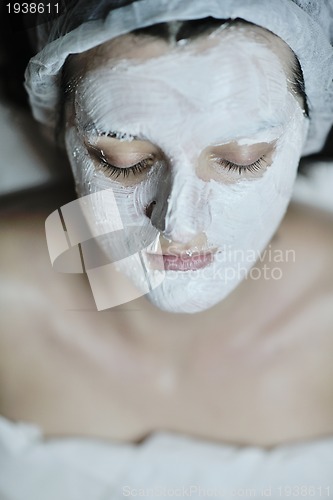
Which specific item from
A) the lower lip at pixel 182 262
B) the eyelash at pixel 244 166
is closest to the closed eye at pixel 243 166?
the eyelash at pixel 244 166

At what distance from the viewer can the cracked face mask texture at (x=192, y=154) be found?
557 millimetres

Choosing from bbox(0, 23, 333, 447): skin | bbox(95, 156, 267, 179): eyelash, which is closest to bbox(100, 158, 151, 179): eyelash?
bbox(95, 156, 267, 179): eyelash

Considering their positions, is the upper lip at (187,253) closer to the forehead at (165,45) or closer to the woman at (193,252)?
the woman at (193,252)

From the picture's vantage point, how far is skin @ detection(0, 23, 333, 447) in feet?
2.48

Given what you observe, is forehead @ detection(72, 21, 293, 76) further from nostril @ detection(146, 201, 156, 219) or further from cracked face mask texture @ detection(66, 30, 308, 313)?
nostril @ detection(146, 201, 156, 219)

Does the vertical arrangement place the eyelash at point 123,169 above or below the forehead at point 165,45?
below

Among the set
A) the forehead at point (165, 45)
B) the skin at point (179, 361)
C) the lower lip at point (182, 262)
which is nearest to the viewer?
the forehead at point (165, 45)

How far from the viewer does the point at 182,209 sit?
600 millimetres

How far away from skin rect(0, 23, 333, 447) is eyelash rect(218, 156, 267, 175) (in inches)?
5.6

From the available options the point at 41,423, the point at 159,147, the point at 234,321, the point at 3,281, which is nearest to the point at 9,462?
the point at 41,423

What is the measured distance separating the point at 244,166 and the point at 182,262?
12 cm

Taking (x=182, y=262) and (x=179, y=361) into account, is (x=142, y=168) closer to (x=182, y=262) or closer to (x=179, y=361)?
(x=182, y=262)

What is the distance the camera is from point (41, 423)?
77cm

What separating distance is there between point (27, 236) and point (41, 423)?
0.78 feet
